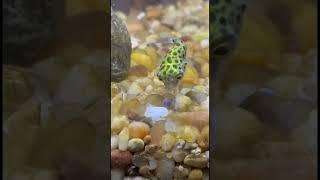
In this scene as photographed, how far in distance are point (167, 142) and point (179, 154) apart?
9cm

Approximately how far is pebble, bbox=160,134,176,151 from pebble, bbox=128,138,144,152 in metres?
0.11

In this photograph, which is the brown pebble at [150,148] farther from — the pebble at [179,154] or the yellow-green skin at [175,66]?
the yellow-green skin at [175,66]

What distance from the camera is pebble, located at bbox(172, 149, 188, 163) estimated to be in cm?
288

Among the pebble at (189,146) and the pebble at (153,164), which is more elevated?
the pebble at (189,146)

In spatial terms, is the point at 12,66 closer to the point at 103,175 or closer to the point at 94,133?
the point at 94,133

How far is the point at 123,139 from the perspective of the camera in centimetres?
289

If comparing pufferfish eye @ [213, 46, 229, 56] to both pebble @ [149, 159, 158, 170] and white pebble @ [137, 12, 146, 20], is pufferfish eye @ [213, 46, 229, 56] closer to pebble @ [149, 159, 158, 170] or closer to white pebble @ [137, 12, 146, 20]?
white pebble @ [137, 12, 146, 20]

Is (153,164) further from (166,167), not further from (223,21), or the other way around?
(223,21)

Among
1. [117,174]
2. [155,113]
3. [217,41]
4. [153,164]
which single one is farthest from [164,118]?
[217,41]

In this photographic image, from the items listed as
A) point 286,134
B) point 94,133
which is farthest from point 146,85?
point 286,134

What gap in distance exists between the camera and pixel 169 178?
114 inches

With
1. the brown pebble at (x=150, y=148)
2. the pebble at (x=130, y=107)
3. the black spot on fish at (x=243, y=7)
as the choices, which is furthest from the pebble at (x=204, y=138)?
the black spot on fish at (x=243, y=7)

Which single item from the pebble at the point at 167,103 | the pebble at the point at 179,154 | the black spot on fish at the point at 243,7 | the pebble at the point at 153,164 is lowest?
the pebble at the point at 153,164

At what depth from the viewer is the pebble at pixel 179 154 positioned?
2.88m
